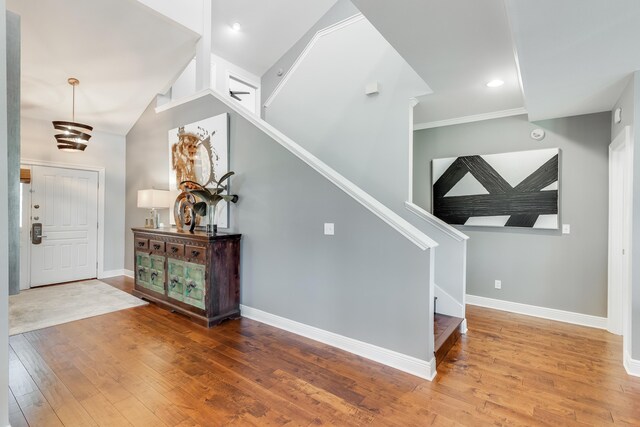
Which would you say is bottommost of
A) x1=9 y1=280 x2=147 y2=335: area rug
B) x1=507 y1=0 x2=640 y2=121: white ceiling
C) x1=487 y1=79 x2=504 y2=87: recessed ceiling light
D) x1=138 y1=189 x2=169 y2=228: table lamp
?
x1=9 y1=280 x2=147 y2=335: area rug

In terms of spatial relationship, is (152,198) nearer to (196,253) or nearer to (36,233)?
(196,253)

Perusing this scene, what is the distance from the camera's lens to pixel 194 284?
3.39 meters

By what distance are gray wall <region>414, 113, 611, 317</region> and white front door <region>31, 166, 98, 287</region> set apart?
20.5 ft

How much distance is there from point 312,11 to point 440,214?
3.97 m

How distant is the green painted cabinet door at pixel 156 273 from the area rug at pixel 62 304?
0.31m

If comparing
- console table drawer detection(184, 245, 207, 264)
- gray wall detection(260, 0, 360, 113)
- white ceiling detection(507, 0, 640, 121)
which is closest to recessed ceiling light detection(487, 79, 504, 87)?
white ceiling detection(507, 0, 640, 121)

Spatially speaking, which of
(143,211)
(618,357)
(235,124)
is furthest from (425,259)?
(143,211)

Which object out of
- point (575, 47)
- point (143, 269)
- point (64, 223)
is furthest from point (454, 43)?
point (64, 223)

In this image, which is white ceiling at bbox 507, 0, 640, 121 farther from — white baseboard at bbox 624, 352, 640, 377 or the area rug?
the area rug

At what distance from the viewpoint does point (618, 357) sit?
8.75 ft

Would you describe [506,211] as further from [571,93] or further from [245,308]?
[245,308]

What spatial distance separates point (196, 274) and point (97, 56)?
3375 millimetres

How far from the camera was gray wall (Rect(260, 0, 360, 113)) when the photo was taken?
4.73 metres

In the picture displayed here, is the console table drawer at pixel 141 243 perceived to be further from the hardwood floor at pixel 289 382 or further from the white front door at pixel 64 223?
the white front door at pixel 64 223
